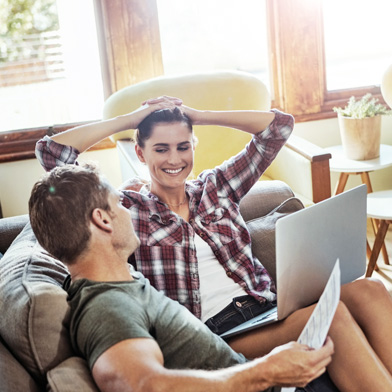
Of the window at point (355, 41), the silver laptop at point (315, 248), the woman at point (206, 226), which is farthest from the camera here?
the window at point (355, 41)

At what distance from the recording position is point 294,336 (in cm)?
148

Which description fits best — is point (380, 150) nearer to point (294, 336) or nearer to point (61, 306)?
point (294, 336)

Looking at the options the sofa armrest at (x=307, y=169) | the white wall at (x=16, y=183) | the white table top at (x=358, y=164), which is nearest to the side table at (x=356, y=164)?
the white table top at (x=358, y=164)

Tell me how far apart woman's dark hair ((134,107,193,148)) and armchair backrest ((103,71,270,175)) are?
961 millimetres

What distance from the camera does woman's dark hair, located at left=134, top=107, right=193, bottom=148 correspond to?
5.86ft

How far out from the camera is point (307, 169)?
8.37ft

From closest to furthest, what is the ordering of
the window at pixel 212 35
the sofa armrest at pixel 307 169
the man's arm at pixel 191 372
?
1. the man's arm at pixel 191 372
2. the sofa armrest at pixel 307 169
3. the window at pixel 212 35

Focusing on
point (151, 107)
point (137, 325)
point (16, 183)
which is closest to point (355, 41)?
point (16, 183)

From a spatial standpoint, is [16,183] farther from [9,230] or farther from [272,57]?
[272,57]

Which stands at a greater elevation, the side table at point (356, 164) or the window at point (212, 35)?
the window at point (212, 35)

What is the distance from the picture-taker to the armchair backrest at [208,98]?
278cm

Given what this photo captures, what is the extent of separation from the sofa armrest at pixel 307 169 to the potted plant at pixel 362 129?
36 centimetres

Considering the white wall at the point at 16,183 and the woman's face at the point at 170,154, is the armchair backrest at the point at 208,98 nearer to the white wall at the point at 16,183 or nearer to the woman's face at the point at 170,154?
the white wall at the point at 16,183

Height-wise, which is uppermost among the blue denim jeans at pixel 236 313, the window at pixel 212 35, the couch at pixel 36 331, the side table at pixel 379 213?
the window at pixel 212 35
